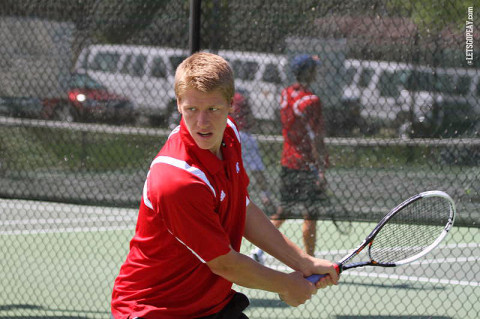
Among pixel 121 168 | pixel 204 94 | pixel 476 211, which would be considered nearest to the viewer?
pixel 204 94

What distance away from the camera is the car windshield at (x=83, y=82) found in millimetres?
5133

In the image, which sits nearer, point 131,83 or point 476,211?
point 476,211

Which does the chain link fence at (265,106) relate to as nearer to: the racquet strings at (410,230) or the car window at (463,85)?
the car window at (463,85)

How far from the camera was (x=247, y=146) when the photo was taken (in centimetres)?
489

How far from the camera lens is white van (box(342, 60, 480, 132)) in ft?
14.5

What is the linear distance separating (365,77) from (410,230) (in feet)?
3.50

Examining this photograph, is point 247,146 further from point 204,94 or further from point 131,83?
point 204,94

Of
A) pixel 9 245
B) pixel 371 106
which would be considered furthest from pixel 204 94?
pixel 9 245

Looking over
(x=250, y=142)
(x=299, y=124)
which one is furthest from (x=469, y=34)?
(x=250, y=142)

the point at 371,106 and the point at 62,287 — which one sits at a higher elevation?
the point at 371,106

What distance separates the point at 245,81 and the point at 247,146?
404 mm

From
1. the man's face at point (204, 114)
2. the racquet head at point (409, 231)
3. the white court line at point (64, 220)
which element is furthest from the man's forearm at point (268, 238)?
the white court line at point (64, 220)

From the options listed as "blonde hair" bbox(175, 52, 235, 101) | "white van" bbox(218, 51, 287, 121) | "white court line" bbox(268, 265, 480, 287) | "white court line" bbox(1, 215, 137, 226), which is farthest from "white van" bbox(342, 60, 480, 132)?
"white court line" bbox(1, 215, 137, 226)

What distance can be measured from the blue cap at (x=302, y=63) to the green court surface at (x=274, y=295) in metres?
1.34
